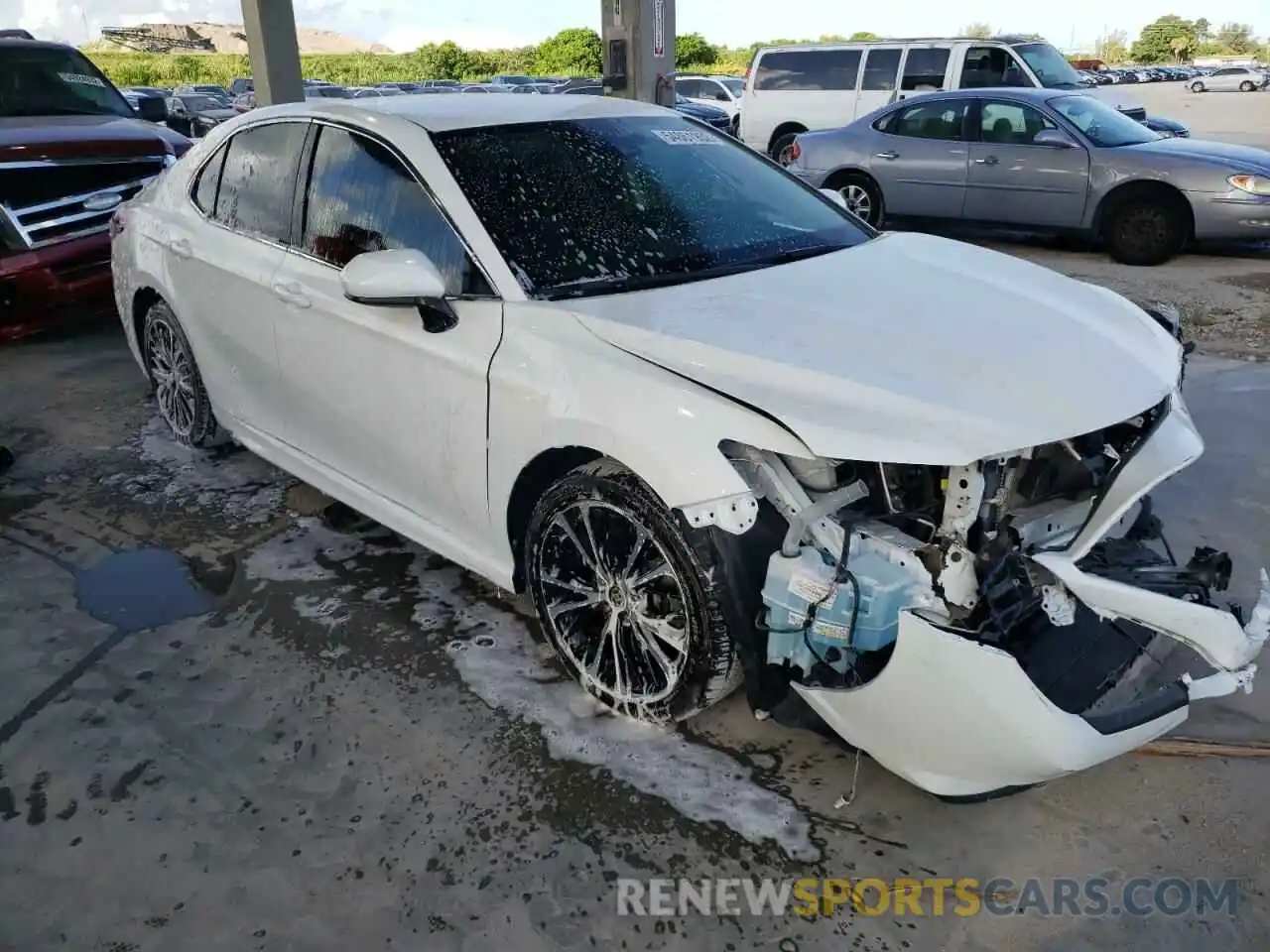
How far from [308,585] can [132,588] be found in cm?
66

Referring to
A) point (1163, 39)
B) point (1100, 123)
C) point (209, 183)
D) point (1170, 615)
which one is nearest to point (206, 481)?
point (209, 183)

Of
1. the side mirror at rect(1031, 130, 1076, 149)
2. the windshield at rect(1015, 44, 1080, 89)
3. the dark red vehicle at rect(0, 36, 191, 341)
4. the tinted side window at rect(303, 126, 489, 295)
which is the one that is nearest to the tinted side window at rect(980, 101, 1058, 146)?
the side mirror at rect(1031, 130, 1076, 149)

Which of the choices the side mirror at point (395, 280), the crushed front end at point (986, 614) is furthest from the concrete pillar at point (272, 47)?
the crushed front end at point (986, 614)

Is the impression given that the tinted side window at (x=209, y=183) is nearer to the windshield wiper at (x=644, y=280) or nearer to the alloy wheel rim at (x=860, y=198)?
the windshield wiper at (x=644, y=280)

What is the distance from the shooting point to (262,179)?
387 cm

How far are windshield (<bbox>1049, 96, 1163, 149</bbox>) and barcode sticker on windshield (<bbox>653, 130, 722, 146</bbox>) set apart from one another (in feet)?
20.1

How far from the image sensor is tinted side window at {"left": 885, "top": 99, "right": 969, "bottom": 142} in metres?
9.44

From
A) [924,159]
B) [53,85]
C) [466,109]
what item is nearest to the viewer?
[466,109]

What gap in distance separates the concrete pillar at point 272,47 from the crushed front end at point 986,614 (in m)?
9.72

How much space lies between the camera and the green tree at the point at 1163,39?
75.4 meters

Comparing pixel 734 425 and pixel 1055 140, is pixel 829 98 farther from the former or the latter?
pixel 734 425

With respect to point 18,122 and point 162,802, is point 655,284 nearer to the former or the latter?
point 162,802

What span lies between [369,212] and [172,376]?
2.06 metres

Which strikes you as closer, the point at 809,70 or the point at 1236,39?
the point at 809,70
